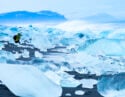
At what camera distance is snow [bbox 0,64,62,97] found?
171 centimetres

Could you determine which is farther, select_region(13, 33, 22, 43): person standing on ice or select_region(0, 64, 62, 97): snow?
select_region(13, 33, 22, 43): person standing on ice

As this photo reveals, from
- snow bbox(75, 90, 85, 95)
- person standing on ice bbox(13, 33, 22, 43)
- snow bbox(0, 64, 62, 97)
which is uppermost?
person standing on ice bbox(13, 33, 22, 43)

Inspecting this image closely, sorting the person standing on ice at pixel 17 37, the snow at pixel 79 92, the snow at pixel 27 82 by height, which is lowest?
the snow at pixel 79 92

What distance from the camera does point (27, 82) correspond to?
1.73 metres

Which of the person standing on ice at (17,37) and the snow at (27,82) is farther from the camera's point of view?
the person standing on ice at (17,37)

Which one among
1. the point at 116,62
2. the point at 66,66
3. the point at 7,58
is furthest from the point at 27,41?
the point at 116,62

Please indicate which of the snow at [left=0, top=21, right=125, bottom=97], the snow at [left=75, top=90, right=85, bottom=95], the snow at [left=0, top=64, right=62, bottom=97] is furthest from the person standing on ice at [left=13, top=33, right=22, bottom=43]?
the snow at [left=75, top=90, right=85, bottom=95]

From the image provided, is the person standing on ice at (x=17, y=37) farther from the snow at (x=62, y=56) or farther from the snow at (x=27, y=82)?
the snow at (x=27, y=82)

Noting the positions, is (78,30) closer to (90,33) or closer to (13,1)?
(90,33)

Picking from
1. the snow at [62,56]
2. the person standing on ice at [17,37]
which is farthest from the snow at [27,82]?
the person standing on ice at [17,37]

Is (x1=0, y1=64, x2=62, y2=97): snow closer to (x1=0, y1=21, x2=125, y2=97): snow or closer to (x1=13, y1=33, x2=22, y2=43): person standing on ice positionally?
(x1=0, y1=21, x2=125, y2=97): snow

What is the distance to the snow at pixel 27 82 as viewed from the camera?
5.62 ft

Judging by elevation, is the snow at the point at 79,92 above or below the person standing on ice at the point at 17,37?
below

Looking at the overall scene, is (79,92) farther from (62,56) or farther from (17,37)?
(17,37)
